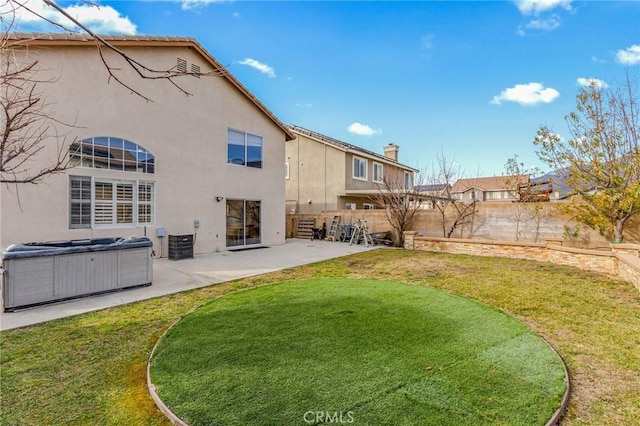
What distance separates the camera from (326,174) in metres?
20.3

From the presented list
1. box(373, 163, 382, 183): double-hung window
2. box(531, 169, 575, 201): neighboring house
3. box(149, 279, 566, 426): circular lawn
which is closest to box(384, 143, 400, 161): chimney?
box(373, 163, 382, 183): double-hung window

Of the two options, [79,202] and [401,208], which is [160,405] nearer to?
[79,202]

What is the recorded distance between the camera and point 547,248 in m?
10.2

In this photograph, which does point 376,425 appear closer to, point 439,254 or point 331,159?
point 439,254

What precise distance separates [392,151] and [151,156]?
20.2 m

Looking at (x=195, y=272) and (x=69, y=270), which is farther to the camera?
(x=195, y=272)

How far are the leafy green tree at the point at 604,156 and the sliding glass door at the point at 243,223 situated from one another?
12370mm

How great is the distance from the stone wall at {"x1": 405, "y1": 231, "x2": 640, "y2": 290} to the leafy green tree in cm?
128

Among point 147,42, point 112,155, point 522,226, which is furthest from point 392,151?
point 112,155

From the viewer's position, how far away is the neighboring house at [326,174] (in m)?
19.8

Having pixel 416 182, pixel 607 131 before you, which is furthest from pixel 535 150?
pixel 416 182

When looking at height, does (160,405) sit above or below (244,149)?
below

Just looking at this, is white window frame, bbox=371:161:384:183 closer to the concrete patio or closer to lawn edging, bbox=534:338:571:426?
the concrete patio

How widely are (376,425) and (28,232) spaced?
33.3ft
